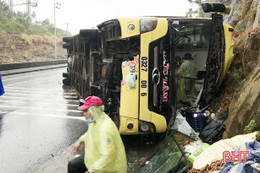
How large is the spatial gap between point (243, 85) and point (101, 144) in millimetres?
3368

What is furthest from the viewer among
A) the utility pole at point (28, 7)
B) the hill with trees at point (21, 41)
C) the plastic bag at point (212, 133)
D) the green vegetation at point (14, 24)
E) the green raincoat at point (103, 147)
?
the utility pole at point (28, 7)

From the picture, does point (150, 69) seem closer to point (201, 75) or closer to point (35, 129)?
point (201, 75)

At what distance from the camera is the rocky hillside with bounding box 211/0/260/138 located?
166 inches

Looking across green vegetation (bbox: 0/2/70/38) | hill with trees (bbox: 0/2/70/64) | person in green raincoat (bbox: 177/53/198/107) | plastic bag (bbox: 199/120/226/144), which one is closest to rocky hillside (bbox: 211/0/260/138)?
plastic bag (bbox: 199/120/226/144)

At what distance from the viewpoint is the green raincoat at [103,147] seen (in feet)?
9.61

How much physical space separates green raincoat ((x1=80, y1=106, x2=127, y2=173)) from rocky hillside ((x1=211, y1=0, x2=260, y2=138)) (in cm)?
220

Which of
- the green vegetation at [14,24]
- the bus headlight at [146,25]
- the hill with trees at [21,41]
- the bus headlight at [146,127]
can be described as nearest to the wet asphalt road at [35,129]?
the bus headlight at [146,127]

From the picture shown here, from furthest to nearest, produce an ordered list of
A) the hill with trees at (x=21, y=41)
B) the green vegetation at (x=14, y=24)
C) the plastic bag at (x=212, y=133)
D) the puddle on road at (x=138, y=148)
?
the green vegetation at (x=14, y=24) < the hill with trees at (x=21, y=41) < the puddle on road at (x=138, y=148) < the plastic bag at (x=212, y=133)

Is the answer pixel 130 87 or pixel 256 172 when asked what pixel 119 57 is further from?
pixel 256 172

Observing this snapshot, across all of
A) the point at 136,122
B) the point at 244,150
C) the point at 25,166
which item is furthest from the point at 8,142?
the point at 244,150

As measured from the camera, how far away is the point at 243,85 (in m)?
5.07

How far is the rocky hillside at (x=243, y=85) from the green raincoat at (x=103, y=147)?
7.23 ft

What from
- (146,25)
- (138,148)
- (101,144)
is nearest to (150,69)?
(146,25)

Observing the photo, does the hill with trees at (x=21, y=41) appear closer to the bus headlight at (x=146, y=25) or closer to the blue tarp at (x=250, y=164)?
the bus headlight at (x=146, y=25)
